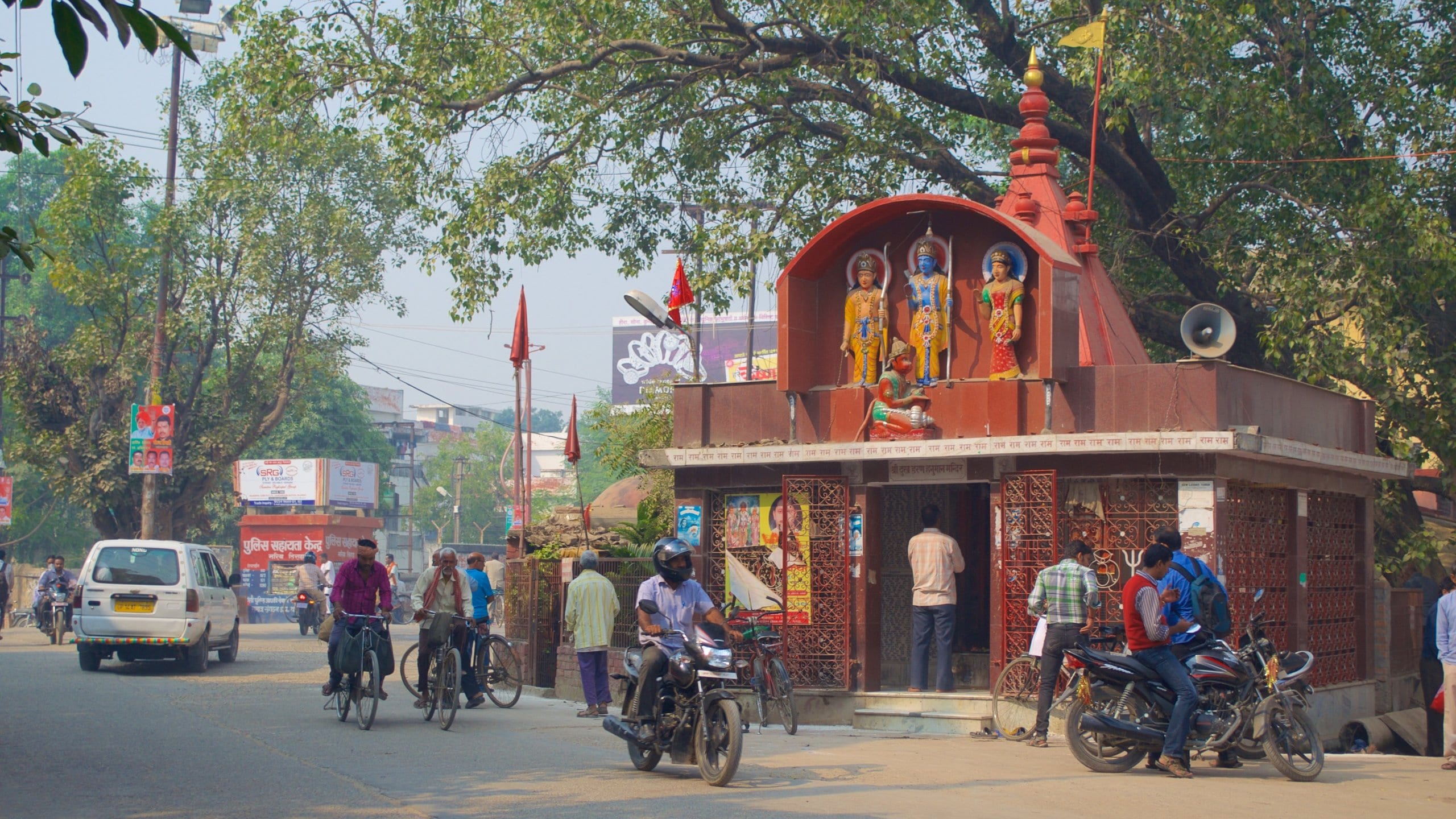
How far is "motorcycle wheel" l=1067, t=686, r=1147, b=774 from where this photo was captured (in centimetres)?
1040

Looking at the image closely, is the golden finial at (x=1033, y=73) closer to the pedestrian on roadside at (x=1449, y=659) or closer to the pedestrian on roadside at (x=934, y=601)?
the pedestrian on roadside at (x=934, y=601)

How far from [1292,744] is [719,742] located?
4.26 metres

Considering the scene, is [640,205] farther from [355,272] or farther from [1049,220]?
[355,272]

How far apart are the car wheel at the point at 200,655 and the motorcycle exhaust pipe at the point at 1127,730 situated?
509 inches

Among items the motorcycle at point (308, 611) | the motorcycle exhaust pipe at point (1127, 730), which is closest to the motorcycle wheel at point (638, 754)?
the motorcycle exhaust pipe at point (1127, 730)

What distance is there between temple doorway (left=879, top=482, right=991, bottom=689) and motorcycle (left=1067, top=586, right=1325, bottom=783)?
5207 millimetres

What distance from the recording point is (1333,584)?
16.0 m

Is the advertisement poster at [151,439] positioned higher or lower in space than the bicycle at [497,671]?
higher

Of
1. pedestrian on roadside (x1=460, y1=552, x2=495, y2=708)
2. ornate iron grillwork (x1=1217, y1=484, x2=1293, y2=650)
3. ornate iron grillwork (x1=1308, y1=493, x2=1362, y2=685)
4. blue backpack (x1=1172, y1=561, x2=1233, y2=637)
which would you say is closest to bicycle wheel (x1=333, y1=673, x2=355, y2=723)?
pedestrian on roadside (x1=460, y1=552, x2=495, y2=708)

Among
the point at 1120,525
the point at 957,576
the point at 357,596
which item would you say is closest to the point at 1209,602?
the point at 1120,525

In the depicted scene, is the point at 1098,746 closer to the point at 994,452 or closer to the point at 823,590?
the point at 994,452

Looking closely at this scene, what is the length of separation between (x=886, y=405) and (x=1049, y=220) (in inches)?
135

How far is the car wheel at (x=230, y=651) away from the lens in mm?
20906

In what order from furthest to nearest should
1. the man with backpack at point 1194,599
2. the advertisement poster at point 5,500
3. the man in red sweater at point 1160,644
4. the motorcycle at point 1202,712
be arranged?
the advertisement poster at point 5,500, the man with backpack at point 1194,599, the motorcycle at point 1202,712, the man in red sweater at point 1160,644
